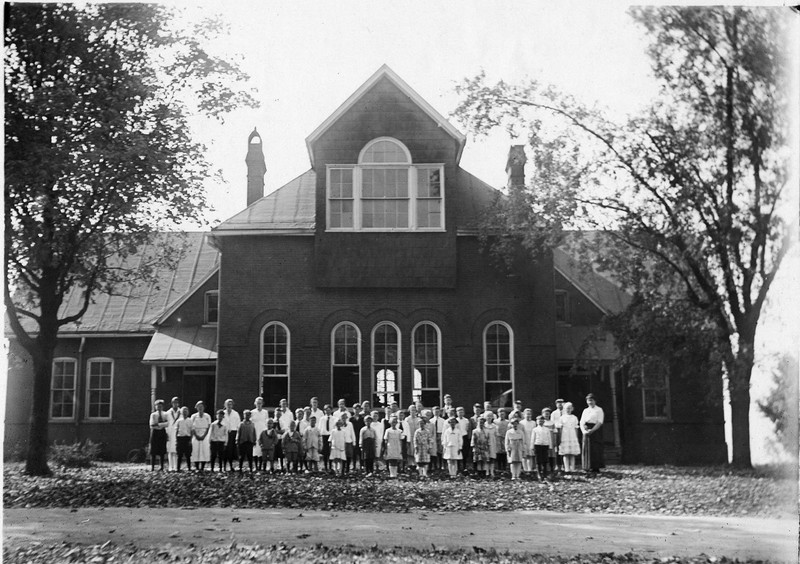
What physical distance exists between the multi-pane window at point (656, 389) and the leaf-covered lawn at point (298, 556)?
10.4 ft

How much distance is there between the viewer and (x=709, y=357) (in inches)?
415

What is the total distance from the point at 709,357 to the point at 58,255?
7968 millimetres

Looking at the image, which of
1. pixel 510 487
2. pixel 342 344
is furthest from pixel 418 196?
pixel 510 487

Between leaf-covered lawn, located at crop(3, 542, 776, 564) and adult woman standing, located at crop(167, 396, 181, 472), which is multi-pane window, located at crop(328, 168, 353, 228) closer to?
adult woman standing, located at crop(167, 396, 181, 472)

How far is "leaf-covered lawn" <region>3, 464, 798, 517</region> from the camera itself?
32.7 feet

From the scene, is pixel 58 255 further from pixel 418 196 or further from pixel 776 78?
pixel 776 78

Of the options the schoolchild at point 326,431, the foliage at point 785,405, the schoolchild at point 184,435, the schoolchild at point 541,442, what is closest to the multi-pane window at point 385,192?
the schoolchild at point 326,431

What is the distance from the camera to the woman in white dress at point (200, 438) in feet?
42.0

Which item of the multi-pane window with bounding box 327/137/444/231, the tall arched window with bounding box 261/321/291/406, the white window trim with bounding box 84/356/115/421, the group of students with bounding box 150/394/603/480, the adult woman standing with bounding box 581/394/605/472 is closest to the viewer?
the white window trim with bounding box 84/356/115/421

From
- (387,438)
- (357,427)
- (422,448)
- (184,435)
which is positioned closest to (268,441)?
(184,435)

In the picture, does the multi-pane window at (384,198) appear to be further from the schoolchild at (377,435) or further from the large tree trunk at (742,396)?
the large tree trunk at (742,396)

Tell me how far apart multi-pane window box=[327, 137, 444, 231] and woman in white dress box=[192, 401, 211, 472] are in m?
4.03

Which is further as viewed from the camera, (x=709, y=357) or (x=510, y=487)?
(x=510, y=487)

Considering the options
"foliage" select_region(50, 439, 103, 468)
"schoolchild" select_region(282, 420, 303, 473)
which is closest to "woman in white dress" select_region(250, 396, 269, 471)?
"schoolchild" select_region(282, 420, 303, 473)
